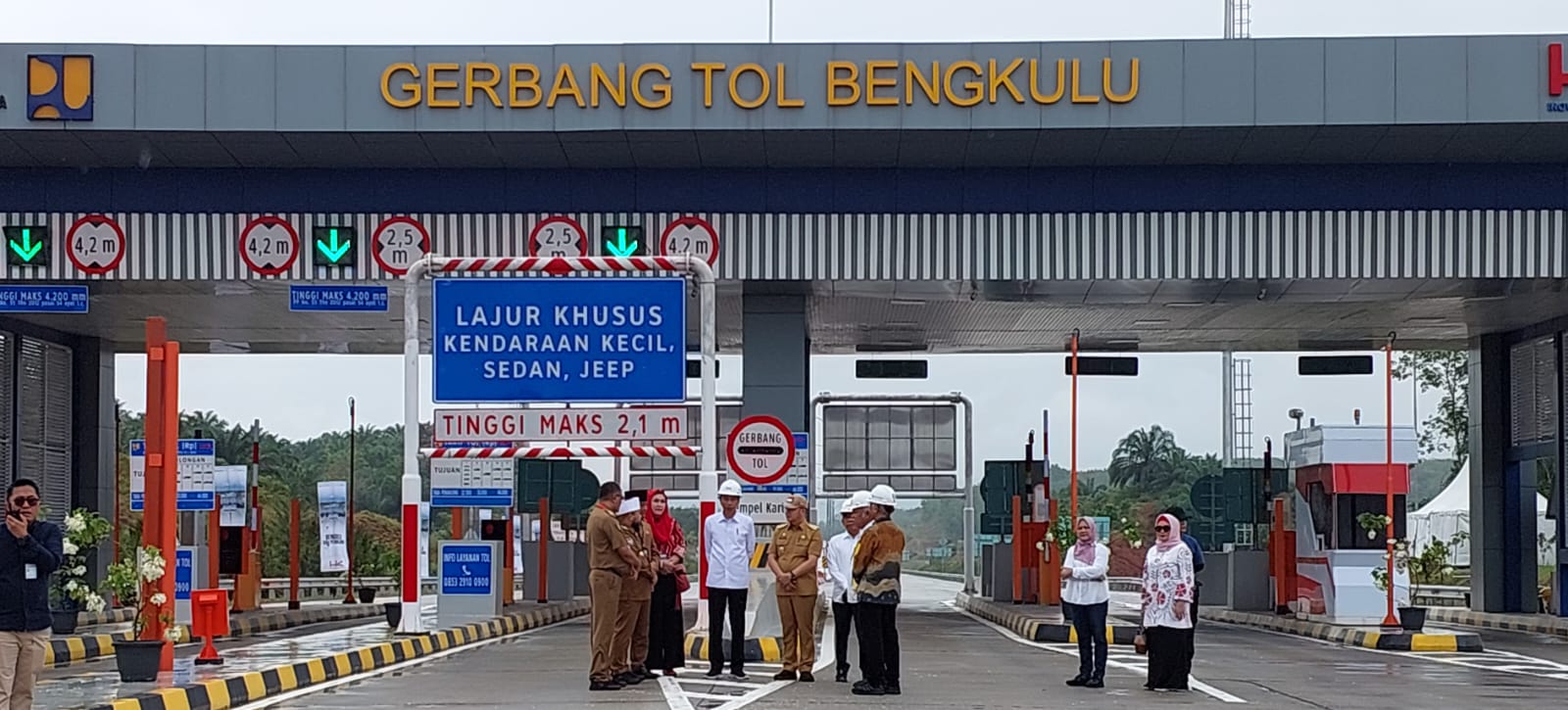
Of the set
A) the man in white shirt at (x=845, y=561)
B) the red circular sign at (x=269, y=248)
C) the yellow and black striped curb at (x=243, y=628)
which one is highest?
Result: the red circular sign at (x=269, y=248)

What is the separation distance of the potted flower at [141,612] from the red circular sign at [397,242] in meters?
7.54

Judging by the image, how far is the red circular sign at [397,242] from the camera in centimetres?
2281

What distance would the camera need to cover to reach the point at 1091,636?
1648cm

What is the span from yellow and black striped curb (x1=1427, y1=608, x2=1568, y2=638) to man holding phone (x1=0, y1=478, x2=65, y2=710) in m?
20.9

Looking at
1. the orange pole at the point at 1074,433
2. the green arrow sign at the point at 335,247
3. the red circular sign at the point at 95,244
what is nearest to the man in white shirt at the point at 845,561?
the green arrow sign at the point at 335,247

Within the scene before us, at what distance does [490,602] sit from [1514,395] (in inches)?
581

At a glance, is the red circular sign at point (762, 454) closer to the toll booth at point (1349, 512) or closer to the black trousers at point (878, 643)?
the black trousers at point (878, 643)

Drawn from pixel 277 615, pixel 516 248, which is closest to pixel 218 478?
pixel 277 615

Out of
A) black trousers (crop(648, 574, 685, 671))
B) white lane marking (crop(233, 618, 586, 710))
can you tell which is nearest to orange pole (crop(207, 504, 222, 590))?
white lane marking (crop(233, 618, 586, 710))

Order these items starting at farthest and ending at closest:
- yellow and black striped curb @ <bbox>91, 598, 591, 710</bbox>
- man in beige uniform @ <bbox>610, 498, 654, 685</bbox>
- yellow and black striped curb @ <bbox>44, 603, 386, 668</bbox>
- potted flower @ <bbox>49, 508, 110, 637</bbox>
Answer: yellow and black striped curb @ <bbox>44, 603, 386, 668</bbox> < man in beige uniform @ <bbox>610, 498, 654, 685</bbox> < potted flower @ <bbox>49, 508, 110, 637</bbox> < yellow and black striped curb @ <bbox>91, 598, 591, 710</bbox>

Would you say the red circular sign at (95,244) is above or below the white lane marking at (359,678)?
above

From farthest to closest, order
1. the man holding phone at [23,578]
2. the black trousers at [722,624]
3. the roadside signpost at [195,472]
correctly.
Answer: the roadside signpost at [195,472] < the black trousers at [722,624] < the man holding phone at [23,578]

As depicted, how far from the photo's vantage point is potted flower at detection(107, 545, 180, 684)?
15.2 m

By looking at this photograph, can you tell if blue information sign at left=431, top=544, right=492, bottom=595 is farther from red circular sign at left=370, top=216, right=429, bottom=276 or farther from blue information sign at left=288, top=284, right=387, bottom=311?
red circular sign at left=370, top=216, right=429, bottom=276
